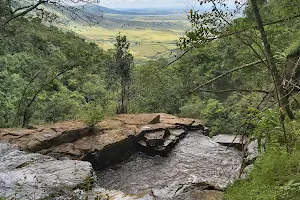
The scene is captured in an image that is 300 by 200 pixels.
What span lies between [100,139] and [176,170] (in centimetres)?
273

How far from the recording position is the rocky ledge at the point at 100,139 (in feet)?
30.2

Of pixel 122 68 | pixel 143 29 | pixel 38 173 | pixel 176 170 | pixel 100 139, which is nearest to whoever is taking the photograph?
pixel 38 173

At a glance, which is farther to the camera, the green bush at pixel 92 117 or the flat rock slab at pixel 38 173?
the green bush at pixel 92 117

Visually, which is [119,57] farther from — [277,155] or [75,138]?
[277,155]

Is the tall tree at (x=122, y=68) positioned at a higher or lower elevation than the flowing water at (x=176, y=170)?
higher

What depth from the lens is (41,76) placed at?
16906mm

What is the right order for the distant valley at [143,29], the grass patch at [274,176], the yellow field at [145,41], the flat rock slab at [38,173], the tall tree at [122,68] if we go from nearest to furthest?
the grass patch at [274,176], the yellow field at [145,41], the distant valley at [143,29], the flat rock slab at [38,173], the tall tree at [122,68]

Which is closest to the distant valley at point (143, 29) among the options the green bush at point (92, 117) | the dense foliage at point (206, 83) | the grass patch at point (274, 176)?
the dense foliage at point (206, 83)

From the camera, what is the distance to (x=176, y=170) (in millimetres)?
9305

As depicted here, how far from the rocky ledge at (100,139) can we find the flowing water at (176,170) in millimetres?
361

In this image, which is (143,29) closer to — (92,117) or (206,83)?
(92,117)

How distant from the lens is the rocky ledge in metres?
9.20

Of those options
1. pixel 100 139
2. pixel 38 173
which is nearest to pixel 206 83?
pixel 38 173

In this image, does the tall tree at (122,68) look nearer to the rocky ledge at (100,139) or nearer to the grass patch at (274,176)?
the rocky ledge at (100,139)
